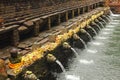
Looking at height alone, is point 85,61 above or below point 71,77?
below

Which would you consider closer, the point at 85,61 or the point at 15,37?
the point at 15,37

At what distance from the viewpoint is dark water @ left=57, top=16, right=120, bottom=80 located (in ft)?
32.3

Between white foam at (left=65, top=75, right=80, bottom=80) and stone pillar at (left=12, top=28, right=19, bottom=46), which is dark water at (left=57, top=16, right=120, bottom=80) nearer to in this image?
white foam at (left=65, top=75, right=80, bottom=80)

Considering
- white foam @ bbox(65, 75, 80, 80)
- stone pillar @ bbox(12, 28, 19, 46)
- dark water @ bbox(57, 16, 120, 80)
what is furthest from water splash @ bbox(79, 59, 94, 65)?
stone pillar @ bbox(12, 28, 19, 46)

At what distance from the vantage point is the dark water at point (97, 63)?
32.3ft

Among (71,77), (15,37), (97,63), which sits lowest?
(97,63)

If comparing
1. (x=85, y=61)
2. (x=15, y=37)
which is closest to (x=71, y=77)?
(x=85, y=61)

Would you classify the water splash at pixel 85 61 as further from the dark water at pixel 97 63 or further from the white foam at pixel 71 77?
the white foam at pixel 71 77

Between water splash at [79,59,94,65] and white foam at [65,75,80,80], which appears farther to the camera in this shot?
water splash at [79,59,94,65]

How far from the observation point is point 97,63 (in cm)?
1155

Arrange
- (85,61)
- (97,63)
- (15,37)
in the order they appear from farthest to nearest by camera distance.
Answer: (85,61)
(97,63)
(15,37)

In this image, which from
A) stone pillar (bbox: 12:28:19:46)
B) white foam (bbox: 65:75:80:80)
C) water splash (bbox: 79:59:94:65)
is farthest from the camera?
water splash (bbox: 79:59:94:65)

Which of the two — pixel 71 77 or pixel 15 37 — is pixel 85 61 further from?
pixel 15 37

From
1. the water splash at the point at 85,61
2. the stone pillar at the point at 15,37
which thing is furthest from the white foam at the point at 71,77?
the stone pillar at the point at 15,37
